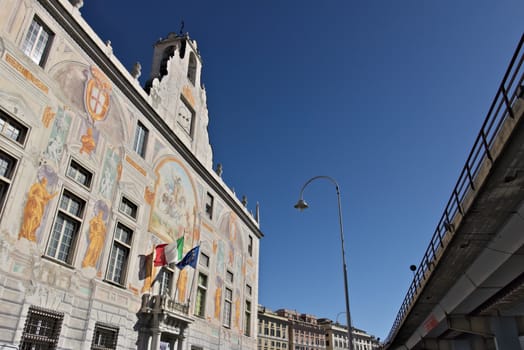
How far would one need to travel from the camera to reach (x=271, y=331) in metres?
97.4

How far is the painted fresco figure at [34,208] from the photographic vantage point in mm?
14406

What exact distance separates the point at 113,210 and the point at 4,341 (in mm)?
7241

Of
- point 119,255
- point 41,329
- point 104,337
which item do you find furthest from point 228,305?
point 41,329

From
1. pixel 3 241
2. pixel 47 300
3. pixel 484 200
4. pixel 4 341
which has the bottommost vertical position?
pixel 4 341

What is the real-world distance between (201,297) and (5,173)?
1648cm

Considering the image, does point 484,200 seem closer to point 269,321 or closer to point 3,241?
point 3,241

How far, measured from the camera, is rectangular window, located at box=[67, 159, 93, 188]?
17109 mm

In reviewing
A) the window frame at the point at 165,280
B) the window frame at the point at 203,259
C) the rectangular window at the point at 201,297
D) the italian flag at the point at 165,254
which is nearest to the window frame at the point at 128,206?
the italian flag at the point at 165,254

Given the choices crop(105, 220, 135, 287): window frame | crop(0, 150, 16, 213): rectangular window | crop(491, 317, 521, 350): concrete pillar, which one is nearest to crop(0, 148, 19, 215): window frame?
crop(0, 150, 16, 213): rectangular window

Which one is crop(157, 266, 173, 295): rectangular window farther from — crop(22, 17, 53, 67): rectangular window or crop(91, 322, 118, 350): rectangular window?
crop(22, 17, 53, 67): rectangular window

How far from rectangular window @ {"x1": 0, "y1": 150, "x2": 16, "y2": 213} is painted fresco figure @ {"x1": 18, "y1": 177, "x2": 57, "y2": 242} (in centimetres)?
86

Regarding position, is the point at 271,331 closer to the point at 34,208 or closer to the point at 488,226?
the point at 34,208

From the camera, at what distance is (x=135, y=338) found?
63.4 ft

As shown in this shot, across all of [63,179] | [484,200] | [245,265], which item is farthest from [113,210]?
[245,265]
